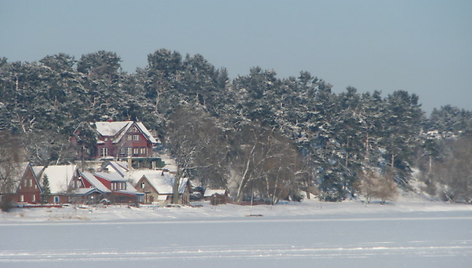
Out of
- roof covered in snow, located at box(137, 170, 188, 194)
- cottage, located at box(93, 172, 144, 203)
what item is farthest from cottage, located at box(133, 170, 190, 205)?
cottage, located at box(93, 172, 144, 203)

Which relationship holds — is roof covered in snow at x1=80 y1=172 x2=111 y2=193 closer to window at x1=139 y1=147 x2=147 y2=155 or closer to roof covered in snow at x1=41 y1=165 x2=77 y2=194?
roof covered in snow at x1=41 y1=165 x2=77 y2=194

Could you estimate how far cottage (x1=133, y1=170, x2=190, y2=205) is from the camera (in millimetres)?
69162

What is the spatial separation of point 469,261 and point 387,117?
213ft

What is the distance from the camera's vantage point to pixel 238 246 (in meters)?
29.2

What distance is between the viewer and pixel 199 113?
75.1 metres

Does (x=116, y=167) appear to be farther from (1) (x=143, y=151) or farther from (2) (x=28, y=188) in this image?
(2) (x=28, y=188)

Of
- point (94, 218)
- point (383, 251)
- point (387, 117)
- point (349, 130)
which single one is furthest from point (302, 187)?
point (383, 251)

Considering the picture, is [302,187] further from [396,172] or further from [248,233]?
[248,233]

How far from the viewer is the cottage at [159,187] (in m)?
69.2

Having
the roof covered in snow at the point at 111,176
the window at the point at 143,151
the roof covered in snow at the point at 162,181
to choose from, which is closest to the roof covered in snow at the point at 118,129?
the window at the point at 143,151

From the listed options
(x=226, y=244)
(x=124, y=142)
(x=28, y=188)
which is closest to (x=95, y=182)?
(x=28, y=188)

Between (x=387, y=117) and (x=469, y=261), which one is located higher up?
(x=387, y=117)

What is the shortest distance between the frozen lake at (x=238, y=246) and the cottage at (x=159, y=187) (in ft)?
91.3

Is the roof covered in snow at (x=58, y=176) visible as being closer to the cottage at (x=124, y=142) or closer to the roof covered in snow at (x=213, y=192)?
the roof covered in snow at (x=213, y=192)
